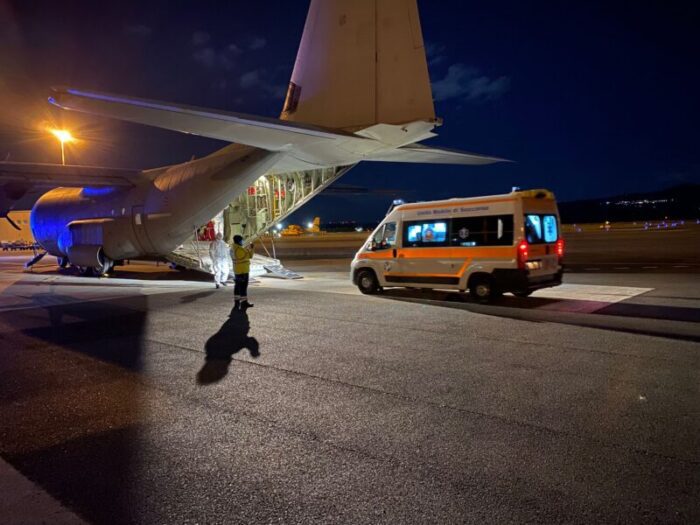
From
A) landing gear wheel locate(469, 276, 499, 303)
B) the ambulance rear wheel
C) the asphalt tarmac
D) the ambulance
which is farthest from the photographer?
the ambulance rear wheel

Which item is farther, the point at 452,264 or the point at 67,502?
the point at 452,264

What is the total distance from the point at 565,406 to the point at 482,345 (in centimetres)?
234

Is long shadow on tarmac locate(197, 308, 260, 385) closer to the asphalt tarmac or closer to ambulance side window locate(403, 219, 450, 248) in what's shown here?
the asphalt tarmac

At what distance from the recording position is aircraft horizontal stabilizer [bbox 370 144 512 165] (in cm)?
1298

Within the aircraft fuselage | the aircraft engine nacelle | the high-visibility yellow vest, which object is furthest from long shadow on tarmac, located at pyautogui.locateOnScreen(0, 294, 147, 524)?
the aircraft engine nacelle

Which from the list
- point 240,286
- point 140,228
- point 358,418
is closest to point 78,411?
point 358,418

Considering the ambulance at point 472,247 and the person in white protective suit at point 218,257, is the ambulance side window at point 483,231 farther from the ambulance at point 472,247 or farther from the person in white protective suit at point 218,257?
the person in white protective suit at point 218,257

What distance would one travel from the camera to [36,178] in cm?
1488

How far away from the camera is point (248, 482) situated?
3203 mm

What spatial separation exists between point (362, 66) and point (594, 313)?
7436 mm

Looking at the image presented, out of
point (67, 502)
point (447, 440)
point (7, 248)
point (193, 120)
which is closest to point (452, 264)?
point (193, 120)

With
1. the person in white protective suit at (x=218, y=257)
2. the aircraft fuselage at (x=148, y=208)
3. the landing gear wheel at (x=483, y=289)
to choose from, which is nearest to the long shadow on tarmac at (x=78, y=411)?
the person in white protective suit at (x=218, y=257)

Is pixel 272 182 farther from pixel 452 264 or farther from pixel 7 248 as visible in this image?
pixel 7 248

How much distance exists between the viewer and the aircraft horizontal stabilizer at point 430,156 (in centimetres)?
1298
